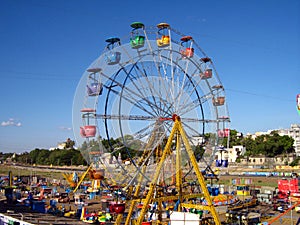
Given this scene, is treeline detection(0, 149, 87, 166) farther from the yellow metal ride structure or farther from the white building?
the yellow metal ride structure

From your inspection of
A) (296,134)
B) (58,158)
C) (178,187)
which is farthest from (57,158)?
(178,187)

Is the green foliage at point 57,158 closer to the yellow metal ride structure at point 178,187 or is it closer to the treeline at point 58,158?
the treeline at point 58,158

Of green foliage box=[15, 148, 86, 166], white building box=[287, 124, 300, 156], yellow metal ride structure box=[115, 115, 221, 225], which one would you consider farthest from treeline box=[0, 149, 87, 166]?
yellow metal ride structure box=[115, 115, 221, 225]

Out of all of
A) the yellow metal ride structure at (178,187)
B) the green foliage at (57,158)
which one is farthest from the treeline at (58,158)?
the yellow metal ride structure at (178,187)

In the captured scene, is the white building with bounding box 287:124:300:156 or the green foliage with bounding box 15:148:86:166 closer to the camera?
the white building with bounding box 287:124:300:156

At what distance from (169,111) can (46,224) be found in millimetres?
9446

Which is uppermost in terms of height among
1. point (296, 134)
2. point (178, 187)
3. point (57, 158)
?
point (296, 134)

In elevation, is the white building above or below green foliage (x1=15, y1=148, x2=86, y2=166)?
above

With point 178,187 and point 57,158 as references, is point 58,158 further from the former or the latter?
point 178,187

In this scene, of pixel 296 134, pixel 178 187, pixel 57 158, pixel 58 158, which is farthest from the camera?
pixel 57 158

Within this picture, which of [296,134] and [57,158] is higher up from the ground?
[296,134]

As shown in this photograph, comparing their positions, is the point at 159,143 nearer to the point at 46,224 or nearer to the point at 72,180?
the point at 46,224

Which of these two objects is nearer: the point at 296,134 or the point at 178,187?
the point at 178,187

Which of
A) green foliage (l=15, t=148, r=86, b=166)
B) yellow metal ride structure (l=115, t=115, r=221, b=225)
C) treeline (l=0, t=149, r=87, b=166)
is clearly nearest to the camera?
yellow metal ride structure (l=115, t=115, r=221, b=225)
